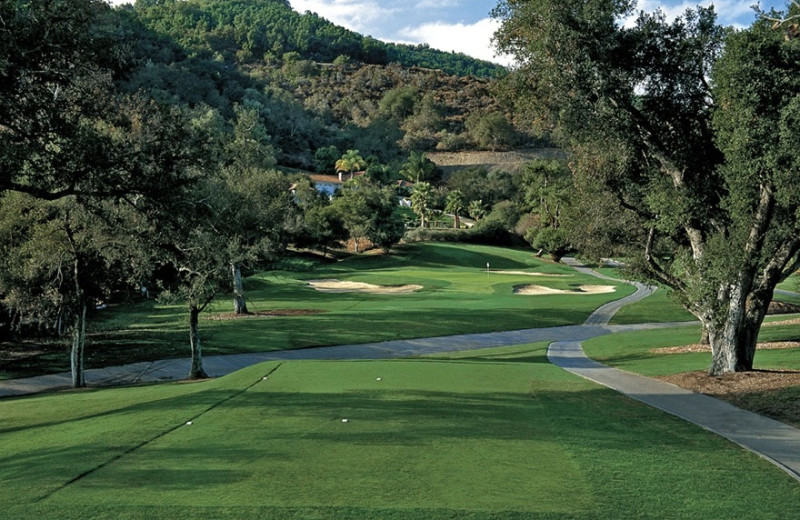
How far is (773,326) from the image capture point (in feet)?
104

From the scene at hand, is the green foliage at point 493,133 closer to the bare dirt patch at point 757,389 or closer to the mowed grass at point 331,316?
the mowed grass at point 331,316

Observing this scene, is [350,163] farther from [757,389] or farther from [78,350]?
[757,389]

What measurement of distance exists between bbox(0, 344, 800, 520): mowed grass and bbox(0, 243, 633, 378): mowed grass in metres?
13.4

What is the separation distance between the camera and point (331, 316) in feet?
123

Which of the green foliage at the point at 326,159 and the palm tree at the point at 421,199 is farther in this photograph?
the green foliage at the point at 326,159

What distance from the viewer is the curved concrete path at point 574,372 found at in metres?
11.2

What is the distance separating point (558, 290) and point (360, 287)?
17.1 meters

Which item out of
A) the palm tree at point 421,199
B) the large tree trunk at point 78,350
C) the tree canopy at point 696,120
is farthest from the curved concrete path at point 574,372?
the palm tree at point 421,199

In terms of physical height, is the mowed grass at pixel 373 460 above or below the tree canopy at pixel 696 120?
below

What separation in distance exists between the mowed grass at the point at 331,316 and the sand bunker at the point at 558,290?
107cm

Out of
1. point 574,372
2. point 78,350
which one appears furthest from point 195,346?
point 574,372

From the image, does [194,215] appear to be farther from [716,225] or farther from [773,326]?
[773,326]

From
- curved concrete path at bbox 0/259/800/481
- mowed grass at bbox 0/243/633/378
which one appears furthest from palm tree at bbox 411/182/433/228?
curved concrete path at bbox 0/259/800/481

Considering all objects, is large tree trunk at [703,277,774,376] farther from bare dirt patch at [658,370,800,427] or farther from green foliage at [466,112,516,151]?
green foliage at [466,112,516,151]
